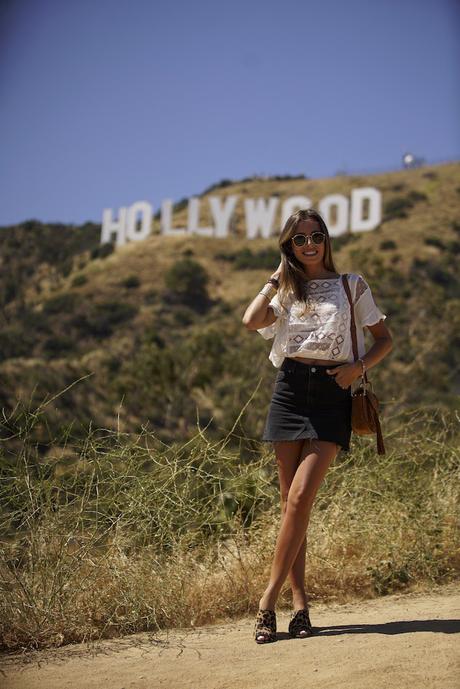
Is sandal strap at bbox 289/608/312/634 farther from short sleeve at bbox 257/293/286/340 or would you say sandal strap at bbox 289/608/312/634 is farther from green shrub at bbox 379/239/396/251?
green shrub at bbox 379/239/396/251

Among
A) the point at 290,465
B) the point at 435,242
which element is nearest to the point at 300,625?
the point at 290,465

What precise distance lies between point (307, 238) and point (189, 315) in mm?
31677

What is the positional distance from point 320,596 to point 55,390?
49.9ft

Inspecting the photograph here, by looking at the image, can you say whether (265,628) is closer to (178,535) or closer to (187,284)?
(178,535)

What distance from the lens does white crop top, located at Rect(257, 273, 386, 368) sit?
3.75 meters

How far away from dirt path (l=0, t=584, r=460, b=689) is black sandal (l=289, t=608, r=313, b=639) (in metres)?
0.05

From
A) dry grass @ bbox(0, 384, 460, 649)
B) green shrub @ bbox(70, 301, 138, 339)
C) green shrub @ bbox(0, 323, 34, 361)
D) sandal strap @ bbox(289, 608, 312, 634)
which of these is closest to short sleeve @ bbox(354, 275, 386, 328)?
dry grass @ bbox(0, 384, 460, 649)

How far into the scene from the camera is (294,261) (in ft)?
13.1

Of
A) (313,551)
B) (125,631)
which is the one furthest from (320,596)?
(125,631)

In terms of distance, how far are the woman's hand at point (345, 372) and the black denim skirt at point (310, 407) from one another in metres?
0.03

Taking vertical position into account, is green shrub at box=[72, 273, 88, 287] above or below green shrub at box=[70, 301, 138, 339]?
above

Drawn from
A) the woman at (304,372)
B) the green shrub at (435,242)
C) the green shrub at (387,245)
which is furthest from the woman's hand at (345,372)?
the green shrub at (387,245)

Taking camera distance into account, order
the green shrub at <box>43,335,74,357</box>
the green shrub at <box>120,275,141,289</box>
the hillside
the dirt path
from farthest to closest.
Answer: the green shrub at <box>120,275,141,289</box>, the green shrub at <box>43,335,74,357</box>, the hillside, the dirt path

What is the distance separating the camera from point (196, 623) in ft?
13.6
